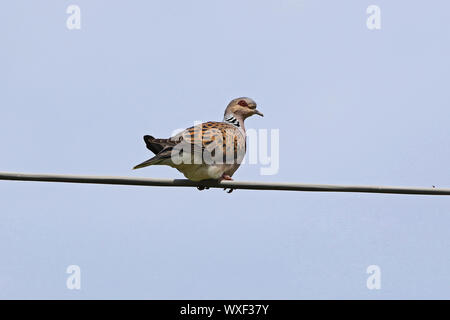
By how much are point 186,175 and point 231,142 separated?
107 centimetres

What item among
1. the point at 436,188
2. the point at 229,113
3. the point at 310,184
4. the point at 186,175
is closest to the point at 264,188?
the point at 310,184

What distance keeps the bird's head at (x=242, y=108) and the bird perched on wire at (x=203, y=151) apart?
0.92 m

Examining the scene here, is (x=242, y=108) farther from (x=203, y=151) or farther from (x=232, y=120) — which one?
(x=203, y=151)

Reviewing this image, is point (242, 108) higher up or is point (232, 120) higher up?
point (242, 108)

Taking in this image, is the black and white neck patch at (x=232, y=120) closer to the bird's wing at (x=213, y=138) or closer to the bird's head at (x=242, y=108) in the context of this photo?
the bird's head at (x=242, y=108)

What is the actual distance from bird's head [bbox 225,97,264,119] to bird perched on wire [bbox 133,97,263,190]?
92 centimetres

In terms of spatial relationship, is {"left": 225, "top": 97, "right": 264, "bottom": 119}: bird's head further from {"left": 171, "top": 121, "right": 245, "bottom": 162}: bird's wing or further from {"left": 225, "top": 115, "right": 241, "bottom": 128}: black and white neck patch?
{"left": 171, "top": 121, "right": 245, "bottom": 162}: bird's wing

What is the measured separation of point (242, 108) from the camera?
13.2 meters

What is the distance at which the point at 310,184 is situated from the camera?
8.59 m

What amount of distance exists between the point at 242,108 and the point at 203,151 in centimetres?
241

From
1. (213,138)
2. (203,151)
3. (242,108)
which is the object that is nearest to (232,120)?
(242,108)

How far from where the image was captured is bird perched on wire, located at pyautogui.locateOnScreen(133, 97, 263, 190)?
10570mm

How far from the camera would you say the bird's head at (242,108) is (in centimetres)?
1323

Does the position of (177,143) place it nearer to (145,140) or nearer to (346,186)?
(145,140)
